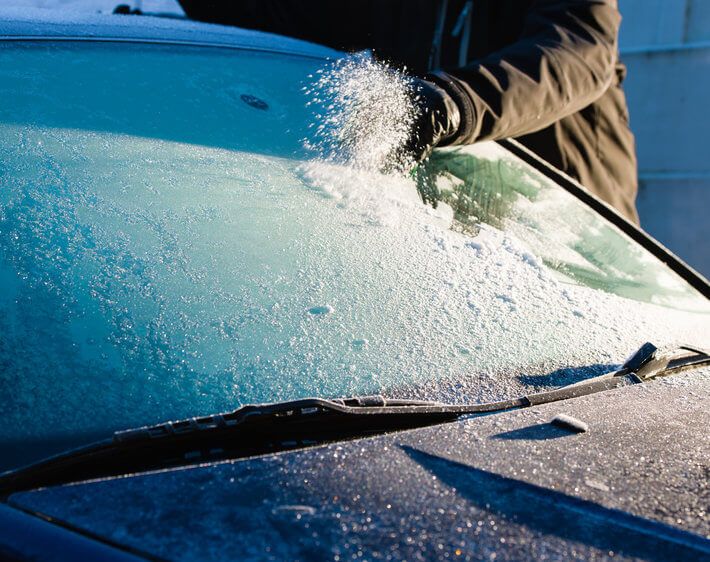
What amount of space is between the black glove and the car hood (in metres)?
0.85

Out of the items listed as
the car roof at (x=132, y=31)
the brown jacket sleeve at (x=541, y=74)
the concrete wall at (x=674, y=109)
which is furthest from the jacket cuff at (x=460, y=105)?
the concrete wall at (x=674, y=109)

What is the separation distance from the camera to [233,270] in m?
1.28

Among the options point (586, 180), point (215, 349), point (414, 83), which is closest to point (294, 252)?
point (215, 349)

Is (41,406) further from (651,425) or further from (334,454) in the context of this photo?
(651,425)

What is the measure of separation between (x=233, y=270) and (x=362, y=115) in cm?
60

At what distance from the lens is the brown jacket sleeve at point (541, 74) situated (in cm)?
211

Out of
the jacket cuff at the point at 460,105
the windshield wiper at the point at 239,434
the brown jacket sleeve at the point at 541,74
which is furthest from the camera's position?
the brown jacket sleeve at the point at 541,74

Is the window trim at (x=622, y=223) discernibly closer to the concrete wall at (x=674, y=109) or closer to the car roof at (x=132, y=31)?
the car roof at (x=132, y=31)

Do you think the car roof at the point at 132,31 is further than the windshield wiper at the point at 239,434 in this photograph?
Yes

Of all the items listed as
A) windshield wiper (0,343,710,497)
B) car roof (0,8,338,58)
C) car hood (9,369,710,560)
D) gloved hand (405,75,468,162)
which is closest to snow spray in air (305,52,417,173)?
gloved hand (405,75,468,162)

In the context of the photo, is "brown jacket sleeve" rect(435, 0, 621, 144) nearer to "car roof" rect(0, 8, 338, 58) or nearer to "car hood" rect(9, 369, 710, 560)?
"car roof" rect(0, 8, 338, 58)

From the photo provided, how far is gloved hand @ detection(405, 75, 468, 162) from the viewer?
1823mm

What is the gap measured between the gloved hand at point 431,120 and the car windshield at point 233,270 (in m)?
0.05

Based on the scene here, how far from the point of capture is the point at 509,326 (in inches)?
55.5
